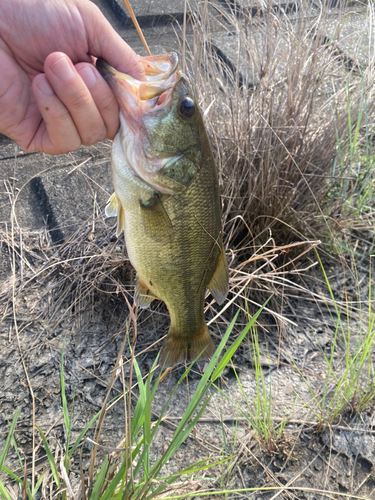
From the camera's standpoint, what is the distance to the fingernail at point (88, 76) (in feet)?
4.30

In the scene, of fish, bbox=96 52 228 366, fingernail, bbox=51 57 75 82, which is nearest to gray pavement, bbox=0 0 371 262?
fish, bbox=96 52 228 366

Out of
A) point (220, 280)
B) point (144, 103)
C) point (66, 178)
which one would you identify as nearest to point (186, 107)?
point (144, 103)

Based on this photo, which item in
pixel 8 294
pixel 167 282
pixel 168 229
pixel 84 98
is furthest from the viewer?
pixel 8 294

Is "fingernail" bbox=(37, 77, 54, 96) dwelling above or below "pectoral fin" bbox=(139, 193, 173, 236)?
above

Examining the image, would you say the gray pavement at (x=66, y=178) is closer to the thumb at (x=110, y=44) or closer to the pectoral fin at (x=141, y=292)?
the pectoral fin at (x=141, y=292)

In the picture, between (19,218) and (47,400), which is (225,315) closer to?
(47,400)

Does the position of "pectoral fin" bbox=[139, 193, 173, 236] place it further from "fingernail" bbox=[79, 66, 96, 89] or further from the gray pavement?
the gray pavement

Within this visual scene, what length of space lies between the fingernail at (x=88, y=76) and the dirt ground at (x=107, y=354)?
0.77 m

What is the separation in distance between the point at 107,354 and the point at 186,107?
1271mm

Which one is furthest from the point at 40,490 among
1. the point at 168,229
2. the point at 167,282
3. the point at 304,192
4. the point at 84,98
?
the point at 304,192

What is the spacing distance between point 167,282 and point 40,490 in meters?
0.89

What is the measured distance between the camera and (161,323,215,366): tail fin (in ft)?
5.38

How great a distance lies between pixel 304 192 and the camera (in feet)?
8.29

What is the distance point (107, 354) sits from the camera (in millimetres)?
2117
